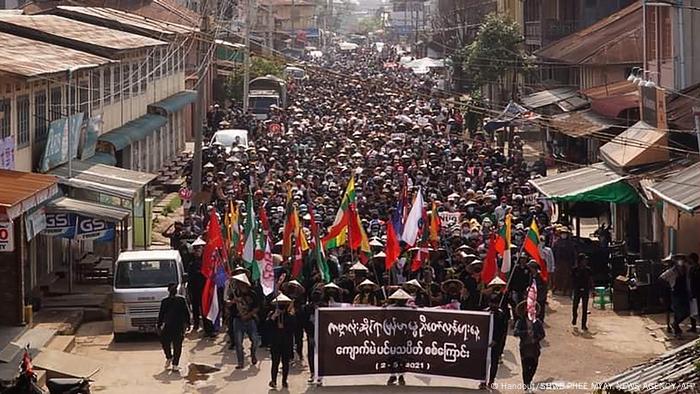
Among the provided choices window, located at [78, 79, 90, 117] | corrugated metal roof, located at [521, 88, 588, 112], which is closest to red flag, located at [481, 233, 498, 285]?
window, located at [78, 79, 90, 117]

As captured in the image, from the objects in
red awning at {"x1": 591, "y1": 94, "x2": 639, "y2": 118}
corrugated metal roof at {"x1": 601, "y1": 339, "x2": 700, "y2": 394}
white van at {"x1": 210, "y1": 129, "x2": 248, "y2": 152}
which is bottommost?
corrugated metal roof at {"x1": 601, "y1": 339, "x2": 700, "y2": 394}

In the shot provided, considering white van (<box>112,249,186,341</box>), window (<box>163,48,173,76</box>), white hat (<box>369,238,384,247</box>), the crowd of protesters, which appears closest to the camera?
the crowd of protesters

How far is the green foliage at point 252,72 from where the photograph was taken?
222 ft

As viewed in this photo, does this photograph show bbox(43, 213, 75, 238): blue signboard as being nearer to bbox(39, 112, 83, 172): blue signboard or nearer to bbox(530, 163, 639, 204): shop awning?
bbox(39, 112, 83, 172): blue signboard

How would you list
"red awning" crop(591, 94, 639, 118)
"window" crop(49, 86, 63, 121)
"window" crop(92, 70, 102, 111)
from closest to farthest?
"window" crop(49, 86, 63, 121), "window" crop(92, 70, 102, 111), "red awning" crop(591, 94, 639, 118)

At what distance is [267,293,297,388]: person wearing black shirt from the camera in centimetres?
1789

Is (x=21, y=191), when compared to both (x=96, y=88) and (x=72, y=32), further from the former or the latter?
(x=72, y=32)

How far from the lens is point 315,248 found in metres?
21.6

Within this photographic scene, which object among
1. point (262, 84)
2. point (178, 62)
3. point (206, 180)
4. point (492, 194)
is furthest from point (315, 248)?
point (262, 84)

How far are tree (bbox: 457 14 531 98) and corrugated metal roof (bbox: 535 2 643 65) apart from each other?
9.11m

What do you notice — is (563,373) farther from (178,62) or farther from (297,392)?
(178,62)

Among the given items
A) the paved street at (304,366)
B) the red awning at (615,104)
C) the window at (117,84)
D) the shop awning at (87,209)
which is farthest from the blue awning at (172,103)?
the paved street at (304,366)

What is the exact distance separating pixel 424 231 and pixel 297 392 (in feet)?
22.0

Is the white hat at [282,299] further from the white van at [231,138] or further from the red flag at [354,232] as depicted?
the white van at [231,138]
